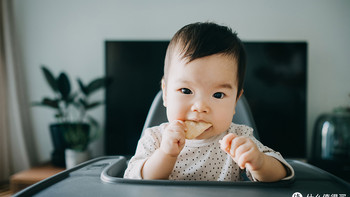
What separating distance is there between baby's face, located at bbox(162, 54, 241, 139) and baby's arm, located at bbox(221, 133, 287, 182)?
0.05 metres

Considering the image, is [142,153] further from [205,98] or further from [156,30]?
[156,30]

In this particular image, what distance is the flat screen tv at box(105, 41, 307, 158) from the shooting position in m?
0.70

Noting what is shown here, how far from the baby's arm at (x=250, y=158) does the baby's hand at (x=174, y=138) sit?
0.22 ft

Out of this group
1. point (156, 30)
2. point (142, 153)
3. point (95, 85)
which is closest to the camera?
point (142, 153)

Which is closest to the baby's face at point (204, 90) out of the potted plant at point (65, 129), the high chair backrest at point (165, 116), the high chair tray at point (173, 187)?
the high chair tray at point (173, 187)

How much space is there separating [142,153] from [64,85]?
45.8 inches

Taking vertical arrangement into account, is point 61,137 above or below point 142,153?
below

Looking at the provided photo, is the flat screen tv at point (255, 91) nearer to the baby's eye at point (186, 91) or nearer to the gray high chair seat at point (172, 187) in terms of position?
the gray high chair seat at point (172, 187)

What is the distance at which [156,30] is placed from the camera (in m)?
1.08

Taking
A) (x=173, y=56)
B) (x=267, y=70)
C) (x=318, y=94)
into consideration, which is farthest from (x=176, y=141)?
(x=318, y=94)

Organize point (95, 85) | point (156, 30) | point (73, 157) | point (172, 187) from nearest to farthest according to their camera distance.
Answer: point (172, 187) → point (156, 30) → point (73, 157) → point (95, 85)

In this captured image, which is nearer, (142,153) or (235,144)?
(235,144)

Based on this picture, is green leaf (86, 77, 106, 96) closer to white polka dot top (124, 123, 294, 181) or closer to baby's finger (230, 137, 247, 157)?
white polka dot top (124, 123, 294, 181)

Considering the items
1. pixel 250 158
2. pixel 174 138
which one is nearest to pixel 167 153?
pixel 174 138
